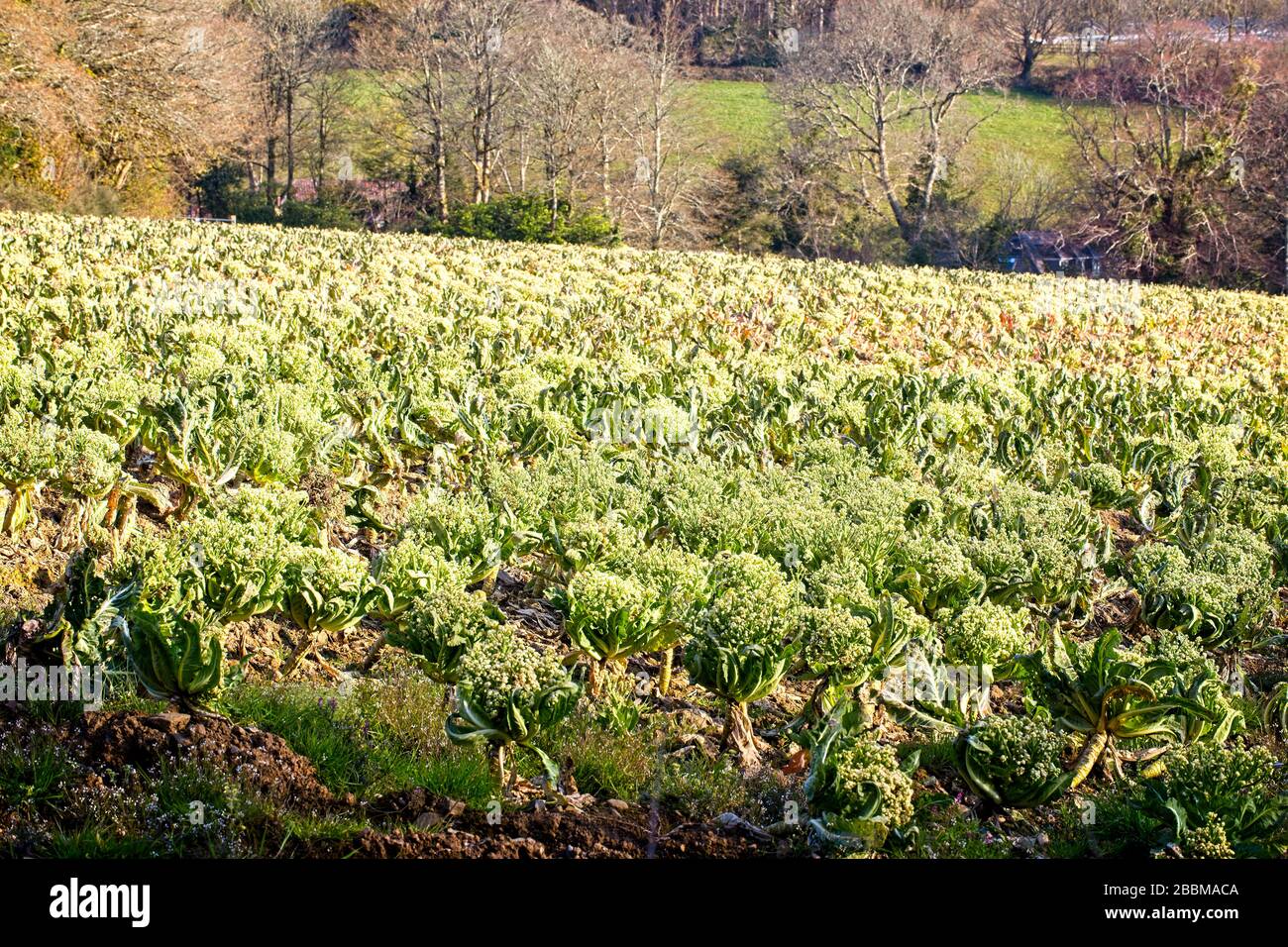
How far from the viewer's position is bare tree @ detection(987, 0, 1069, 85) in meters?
82.5

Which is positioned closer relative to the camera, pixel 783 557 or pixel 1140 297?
pixel 783 557

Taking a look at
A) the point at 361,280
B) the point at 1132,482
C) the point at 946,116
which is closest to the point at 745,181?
the point at 946,116

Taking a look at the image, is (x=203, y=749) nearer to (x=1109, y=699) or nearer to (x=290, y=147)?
(x=1109, y=699)

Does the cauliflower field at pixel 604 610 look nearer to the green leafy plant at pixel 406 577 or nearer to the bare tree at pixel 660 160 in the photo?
the green leafy plant at pixel 406 577

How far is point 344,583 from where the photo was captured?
18.9ft

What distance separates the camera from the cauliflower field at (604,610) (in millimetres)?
4824

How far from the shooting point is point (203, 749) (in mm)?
4922

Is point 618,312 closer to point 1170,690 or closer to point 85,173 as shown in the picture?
point 1170,690

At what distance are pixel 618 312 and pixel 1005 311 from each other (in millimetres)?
9402

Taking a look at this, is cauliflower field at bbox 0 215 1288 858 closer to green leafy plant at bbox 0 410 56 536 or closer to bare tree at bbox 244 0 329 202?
green leafy plant at bbox 0 410 56 536

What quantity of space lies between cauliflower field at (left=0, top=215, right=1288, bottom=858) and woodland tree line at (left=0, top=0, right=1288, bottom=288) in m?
40.1

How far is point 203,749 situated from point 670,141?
63.9 metres

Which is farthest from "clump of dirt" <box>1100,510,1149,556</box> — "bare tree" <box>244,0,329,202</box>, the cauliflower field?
"bare tree" <box>244,0,329,202</box>
